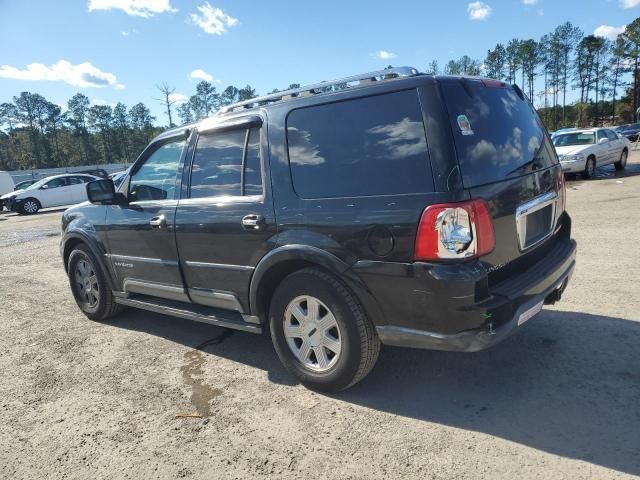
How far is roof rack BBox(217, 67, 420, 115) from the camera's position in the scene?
2969 mm

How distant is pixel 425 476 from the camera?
7.87ft

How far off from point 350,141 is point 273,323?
140 centimetres

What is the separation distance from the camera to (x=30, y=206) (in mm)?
22000


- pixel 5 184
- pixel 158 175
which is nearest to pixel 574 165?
pixel 158 175

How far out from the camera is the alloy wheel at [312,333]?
315 centimetres

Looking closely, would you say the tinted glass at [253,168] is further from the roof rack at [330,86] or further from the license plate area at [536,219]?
the license plate area at [536,219]

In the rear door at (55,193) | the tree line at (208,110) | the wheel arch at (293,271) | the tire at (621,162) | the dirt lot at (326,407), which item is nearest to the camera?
the dirt lot at (326,407)

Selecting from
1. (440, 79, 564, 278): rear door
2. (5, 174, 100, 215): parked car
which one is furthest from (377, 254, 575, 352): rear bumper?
(5, 174, 100, 215): parked car

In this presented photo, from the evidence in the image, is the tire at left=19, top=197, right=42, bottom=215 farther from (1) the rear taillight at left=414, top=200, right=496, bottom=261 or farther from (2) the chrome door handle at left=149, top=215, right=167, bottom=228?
(1) the rear taillight at left=414, top=200, right=496, bottom=261

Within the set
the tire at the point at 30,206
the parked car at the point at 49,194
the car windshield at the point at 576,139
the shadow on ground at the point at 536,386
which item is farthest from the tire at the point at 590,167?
the tire at the point at 30,206

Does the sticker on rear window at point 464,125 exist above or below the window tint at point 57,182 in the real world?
above

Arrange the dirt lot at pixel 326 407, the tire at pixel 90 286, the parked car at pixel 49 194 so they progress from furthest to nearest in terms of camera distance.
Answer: the parked car at pixel 49 194 → the tire at pixel 90 286 → the dirt lot at pixel 326 407

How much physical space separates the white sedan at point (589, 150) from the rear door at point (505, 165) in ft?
43.3

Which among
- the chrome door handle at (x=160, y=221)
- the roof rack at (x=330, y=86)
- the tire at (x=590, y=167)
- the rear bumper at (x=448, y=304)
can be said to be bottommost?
the tire at (x=590, y=167)
